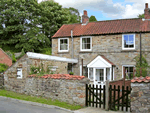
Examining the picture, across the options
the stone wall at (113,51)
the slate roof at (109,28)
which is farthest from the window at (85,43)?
the slate roof at (109,28)

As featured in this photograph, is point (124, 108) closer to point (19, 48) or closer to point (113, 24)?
point (113, 24)

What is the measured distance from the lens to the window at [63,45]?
22625mm

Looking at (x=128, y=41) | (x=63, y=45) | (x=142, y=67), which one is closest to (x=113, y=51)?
(x=128, y=41)

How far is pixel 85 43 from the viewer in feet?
71.1

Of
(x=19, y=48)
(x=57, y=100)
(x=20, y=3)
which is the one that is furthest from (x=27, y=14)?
(x=57, y=100)

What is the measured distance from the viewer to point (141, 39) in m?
19.0

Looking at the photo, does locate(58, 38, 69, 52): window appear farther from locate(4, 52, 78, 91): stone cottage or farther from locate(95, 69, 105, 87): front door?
locate(4, 52, 78, 91): stone cottage

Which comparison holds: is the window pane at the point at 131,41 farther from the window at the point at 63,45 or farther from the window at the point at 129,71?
the window at the point at 63,45

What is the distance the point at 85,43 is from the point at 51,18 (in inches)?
790

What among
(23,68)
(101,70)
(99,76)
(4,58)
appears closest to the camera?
(23,68)

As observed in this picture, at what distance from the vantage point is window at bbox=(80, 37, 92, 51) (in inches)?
841

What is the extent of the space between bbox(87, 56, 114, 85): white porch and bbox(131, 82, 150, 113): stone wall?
936cm

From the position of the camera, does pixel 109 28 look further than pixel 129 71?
Yes

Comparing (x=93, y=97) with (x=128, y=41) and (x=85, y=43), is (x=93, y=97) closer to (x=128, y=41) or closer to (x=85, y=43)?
(x=128, y=41)
